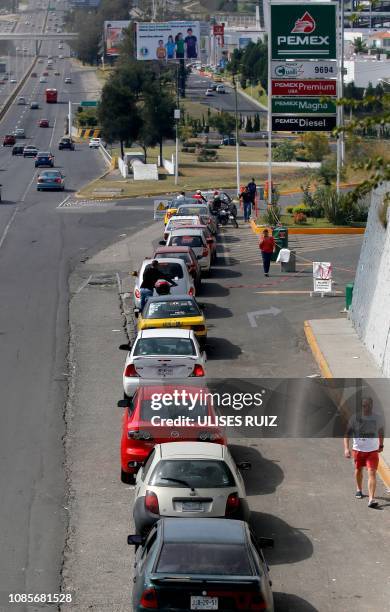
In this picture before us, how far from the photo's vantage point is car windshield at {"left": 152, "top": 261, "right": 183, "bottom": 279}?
2800 centimetres

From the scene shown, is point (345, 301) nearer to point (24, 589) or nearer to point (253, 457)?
point (253, 457)

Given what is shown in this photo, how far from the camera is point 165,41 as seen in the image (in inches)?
5290

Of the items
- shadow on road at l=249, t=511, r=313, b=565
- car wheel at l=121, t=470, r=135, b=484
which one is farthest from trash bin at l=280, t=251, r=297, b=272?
shadow on road at l=249, t=511, r=313, b=565

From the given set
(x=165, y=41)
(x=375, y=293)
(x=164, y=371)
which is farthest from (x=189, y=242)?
(x=165, y=41)

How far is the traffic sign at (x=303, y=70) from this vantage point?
46062mm

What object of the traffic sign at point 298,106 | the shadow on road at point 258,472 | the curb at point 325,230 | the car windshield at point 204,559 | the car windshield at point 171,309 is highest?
the traffic sign at point 298,106

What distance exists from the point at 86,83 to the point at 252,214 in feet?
492

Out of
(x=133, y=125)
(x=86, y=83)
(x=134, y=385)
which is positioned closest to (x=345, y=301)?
(x=134, y=385)

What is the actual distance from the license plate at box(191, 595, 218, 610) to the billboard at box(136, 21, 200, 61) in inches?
4932

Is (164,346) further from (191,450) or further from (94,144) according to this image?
(94,144)

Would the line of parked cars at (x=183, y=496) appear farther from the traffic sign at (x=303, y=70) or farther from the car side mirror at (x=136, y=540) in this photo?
the traffic sign at (x=303, y=70)

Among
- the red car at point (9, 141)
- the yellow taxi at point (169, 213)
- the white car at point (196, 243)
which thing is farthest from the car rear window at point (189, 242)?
the red car at point (9, 141)

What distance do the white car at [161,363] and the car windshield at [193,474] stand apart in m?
5.62

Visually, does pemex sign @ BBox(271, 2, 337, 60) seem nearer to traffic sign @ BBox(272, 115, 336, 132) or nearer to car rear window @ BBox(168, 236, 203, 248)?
traffic sign @ BBox(272, 115, 336, 132)
